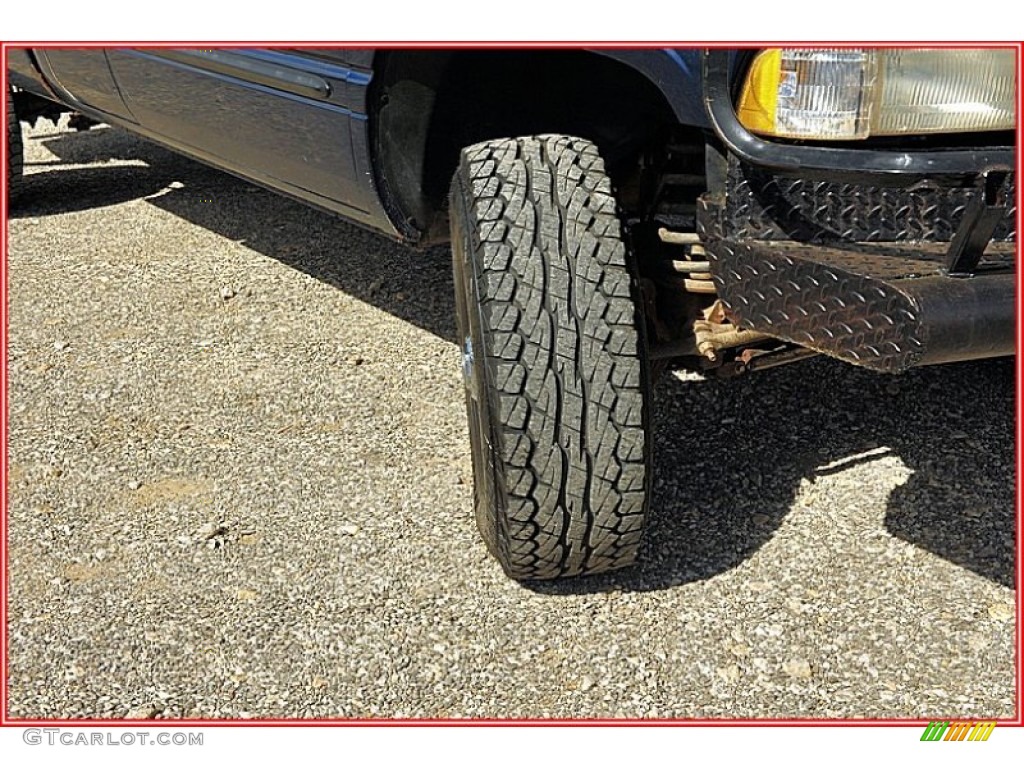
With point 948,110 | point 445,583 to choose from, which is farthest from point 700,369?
point 948,110

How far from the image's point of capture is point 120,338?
152 inches

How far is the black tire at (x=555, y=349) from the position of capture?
89.4 inches

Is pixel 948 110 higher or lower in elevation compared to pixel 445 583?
higher

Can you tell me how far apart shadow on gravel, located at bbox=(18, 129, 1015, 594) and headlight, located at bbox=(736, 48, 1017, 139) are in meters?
1.02

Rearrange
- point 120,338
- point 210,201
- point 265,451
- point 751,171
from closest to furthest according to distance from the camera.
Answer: point 751,171
point 265,451
point 120,338
point 210,201

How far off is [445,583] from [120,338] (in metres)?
1.79

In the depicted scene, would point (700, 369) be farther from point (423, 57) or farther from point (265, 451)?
point (265, 451)

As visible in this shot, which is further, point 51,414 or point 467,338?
point 51,414

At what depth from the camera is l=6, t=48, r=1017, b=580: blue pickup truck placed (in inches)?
75.9

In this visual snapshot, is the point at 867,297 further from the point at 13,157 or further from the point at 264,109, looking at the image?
the point at 13,157

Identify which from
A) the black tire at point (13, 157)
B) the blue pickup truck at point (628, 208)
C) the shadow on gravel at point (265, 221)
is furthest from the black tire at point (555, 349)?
the black tire at point (13, 157)

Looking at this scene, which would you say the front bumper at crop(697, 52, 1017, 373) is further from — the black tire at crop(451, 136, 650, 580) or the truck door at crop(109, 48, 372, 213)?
the truck door at crop(109, 48, 372, 213)

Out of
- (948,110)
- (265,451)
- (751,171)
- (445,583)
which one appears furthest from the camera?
(265,451)

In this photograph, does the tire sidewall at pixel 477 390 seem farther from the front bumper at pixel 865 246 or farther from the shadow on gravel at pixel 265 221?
the shadow on gravel at pixel 265 221
